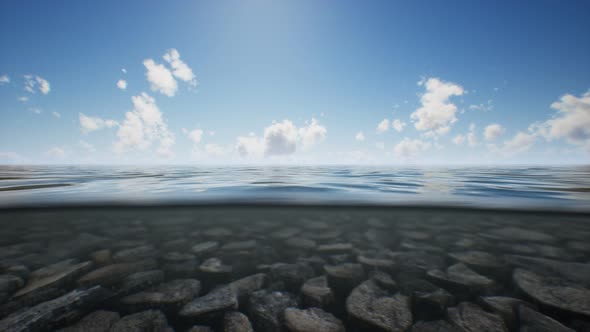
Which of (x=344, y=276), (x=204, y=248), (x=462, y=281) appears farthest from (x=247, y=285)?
(x=462, y=281)

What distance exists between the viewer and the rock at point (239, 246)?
A: 3.04m

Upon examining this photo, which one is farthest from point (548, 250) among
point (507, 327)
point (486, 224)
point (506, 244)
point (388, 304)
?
point (388, 304)

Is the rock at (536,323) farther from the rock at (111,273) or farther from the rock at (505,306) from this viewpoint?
the rock at (111,273)

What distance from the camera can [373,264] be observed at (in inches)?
97.3

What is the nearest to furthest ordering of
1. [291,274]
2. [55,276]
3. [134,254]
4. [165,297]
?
1. [165,297]
2. [55,276]
3. [291,274]
4. [134,254]

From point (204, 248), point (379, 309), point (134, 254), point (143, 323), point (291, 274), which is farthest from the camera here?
point (204, 248)

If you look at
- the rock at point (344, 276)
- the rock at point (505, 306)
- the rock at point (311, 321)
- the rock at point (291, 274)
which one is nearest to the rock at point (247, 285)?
the rock at point (291, 274)

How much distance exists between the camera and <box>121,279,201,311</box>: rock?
166 cm

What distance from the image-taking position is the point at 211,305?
162 cm

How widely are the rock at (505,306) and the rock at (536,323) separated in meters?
0.04

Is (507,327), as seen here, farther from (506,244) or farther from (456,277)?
(506,244)

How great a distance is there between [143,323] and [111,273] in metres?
1.16

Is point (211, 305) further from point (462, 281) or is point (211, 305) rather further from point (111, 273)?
point (462, 281)

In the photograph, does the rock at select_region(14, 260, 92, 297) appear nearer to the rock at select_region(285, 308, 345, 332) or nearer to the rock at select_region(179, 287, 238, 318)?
the rock at select_region(179, 287, 238, 318)
